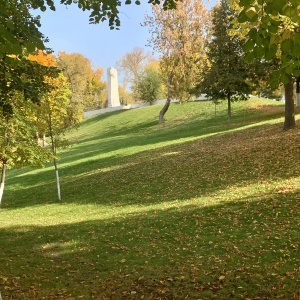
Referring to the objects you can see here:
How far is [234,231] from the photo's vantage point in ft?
A: 24.4

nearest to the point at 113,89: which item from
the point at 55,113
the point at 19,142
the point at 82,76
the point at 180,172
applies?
the point at 82,76

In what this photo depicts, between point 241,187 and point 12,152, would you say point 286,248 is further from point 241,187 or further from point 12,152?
point 12,152

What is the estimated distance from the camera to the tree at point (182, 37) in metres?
29.2

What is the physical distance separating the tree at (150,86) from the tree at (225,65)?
78.1ft

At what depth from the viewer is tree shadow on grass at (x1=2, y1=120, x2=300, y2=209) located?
11781mm

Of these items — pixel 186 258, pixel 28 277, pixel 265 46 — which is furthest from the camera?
pixel 186 258

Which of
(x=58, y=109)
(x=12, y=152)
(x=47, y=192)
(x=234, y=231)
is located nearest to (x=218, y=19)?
(x=58, y=109)

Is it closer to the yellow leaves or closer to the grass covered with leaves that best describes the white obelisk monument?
the grass covered with leaves

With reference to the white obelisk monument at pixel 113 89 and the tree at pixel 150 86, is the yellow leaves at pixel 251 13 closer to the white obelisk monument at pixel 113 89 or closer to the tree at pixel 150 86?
the tree at pixel 150 86

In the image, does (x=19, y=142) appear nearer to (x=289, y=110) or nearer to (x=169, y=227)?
(x=169, y=227)

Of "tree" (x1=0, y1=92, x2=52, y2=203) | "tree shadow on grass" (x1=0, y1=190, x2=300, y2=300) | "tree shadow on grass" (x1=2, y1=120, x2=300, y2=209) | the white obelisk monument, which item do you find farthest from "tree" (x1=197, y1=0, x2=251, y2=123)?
the white obelisk monument

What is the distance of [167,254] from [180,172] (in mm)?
7757

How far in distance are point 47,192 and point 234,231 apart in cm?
1177

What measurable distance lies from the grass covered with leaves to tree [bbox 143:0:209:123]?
13.1 metres
